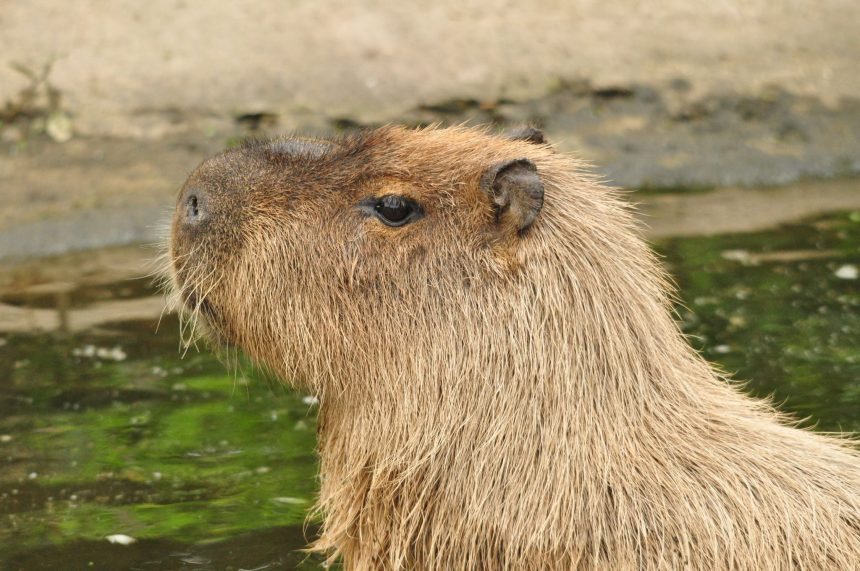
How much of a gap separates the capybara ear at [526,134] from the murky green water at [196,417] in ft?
5.00

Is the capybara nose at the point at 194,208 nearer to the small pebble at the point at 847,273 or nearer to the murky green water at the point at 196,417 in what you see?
the murky green water at the point at 196,417

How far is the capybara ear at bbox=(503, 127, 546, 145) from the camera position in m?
3.52

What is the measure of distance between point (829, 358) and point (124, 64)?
4.76 meters

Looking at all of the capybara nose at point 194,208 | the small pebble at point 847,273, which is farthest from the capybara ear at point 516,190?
the small pebble at point 847,273

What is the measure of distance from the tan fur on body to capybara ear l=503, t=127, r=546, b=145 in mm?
154

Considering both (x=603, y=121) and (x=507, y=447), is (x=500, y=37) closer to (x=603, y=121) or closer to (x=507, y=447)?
(x=603, y=121)

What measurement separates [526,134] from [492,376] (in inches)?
30.4

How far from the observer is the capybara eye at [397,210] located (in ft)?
10.5

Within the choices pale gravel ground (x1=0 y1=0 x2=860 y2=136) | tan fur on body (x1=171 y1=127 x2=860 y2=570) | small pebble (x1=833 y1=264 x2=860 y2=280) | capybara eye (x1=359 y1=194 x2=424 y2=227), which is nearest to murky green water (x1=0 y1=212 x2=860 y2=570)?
small pebble (x1=833 y1=264 x2=860 y2=280)

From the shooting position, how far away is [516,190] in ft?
10.1

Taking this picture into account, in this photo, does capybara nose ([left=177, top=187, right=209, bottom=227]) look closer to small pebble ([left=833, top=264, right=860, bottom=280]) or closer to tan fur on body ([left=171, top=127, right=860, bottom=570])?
tan fur on body ([left=171, top=127, right=860, bottom=570])

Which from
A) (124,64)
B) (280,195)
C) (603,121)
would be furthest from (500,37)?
(280,195)

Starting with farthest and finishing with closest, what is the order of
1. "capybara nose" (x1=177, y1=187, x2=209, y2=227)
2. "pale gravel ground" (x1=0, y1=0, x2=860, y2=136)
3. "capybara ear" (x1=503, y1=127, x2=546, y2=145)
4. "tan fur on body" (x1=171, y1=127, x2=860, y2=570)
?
"pale gravel ground" (x1=0, y1=0, x2=860, y2=136) < "capybara ear" (x1=503, y1=127, x2=546, y2=145) < "capybara nose" (x1=177, y1=187, x2=209, y2=227) < "tan fur on body" (x1=171, y1=127, x2=860, y2=570)

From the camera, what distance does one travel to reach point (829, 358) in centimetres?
564
